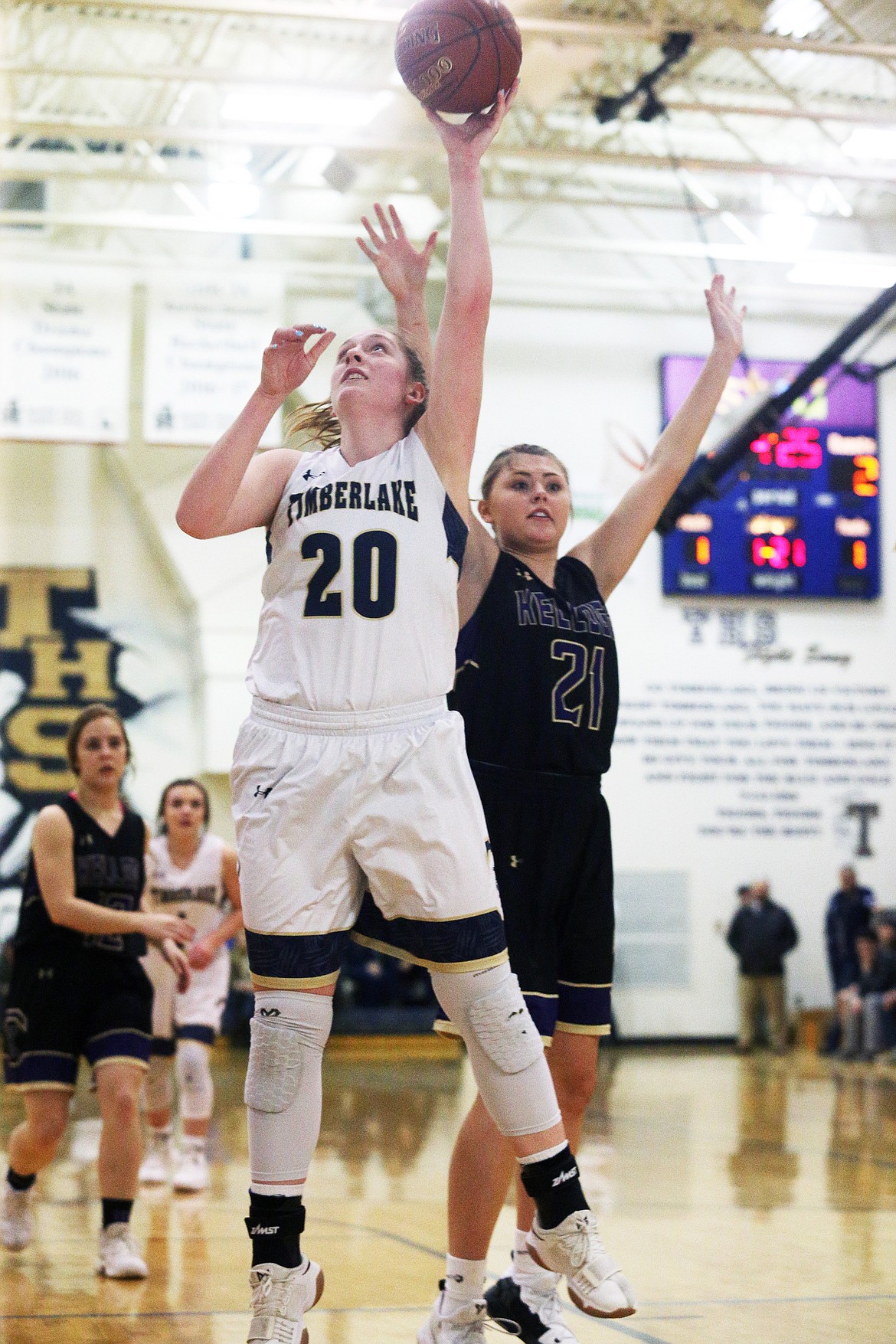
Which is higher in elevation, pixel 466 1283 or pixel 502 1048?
pixel 502 1048

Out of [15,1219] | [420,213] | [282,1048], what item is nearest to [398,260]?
[282,1048]

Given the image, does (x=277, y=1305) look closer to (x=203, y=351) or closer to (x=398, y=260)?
(x=398, y=260)

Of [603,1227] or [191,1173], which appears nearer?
[603,1227]

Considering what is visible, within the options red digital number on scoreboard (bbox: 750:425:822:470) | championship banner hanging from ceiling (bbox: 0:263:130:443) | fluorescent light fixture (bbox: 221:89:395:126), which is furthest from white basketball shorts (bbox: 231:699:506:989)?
red digital number on scoreboard (bbox: 750:425:822:470)

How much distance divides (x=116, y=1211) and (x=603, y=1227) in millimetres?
1564

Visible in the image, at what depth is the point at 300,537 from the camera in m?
2.86

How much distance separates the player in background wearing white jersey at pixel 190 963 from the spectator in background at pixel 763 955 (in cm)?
839

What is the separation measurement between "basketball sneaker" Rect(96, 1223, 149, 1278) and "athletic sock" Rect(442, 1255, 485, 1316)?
132 centimetres

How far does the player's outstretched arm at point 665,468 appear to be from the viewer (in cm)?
357

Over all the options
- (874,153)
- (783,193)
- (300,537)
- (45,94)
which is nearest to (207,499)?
(300,537)

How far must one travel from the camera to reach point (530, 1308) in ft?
10.6

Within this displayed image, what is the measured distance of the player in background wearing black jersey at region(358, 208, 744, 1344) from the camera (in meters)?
3.21

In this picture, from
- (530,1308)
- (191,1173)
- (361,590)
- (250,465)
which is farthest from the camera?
(191,1173)

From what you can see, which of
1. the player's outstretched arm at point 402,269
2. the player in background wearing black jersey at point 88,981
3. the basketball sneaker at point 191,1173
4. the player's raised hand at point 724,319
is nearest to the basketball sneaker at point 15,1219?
the player in background wearing black jersey at point 88,981
